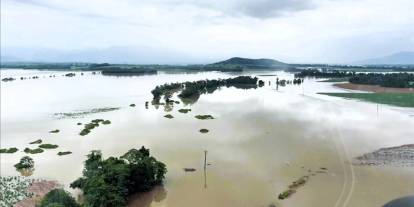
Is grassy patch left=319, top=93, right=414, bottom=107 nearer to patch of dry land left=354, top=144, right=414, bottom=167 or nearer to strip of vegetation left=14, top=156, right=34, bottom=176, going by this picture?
patch of dry land left=354, top=144, right=414, bottom=167

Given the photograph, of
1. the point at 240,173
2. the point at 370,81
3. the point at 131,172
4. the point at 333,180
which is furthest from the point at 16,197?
the point at 370,81

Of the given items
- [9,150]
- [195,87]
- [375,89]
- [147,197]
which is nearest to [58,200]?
[147,197]

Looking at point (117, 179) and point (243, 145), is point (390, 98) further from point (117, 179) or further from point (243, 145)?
point (117, 179)

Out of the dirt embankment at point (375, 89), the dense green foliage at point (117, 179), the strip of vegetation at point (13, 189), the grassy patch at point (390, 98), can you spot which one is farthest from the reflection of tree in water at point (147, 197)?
the dirt embankment at point (375, 89)

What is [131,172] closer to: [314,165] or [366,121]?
[314,165]

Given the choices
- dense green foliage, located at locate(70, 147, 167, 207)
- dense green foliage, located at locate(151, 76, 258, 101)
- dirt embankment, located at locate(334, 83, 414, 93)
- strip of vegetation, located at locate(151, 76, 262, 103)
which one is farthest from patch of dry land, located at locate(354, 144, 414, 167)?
dirt embankment, located at locate(334, 83, 414, 93)
